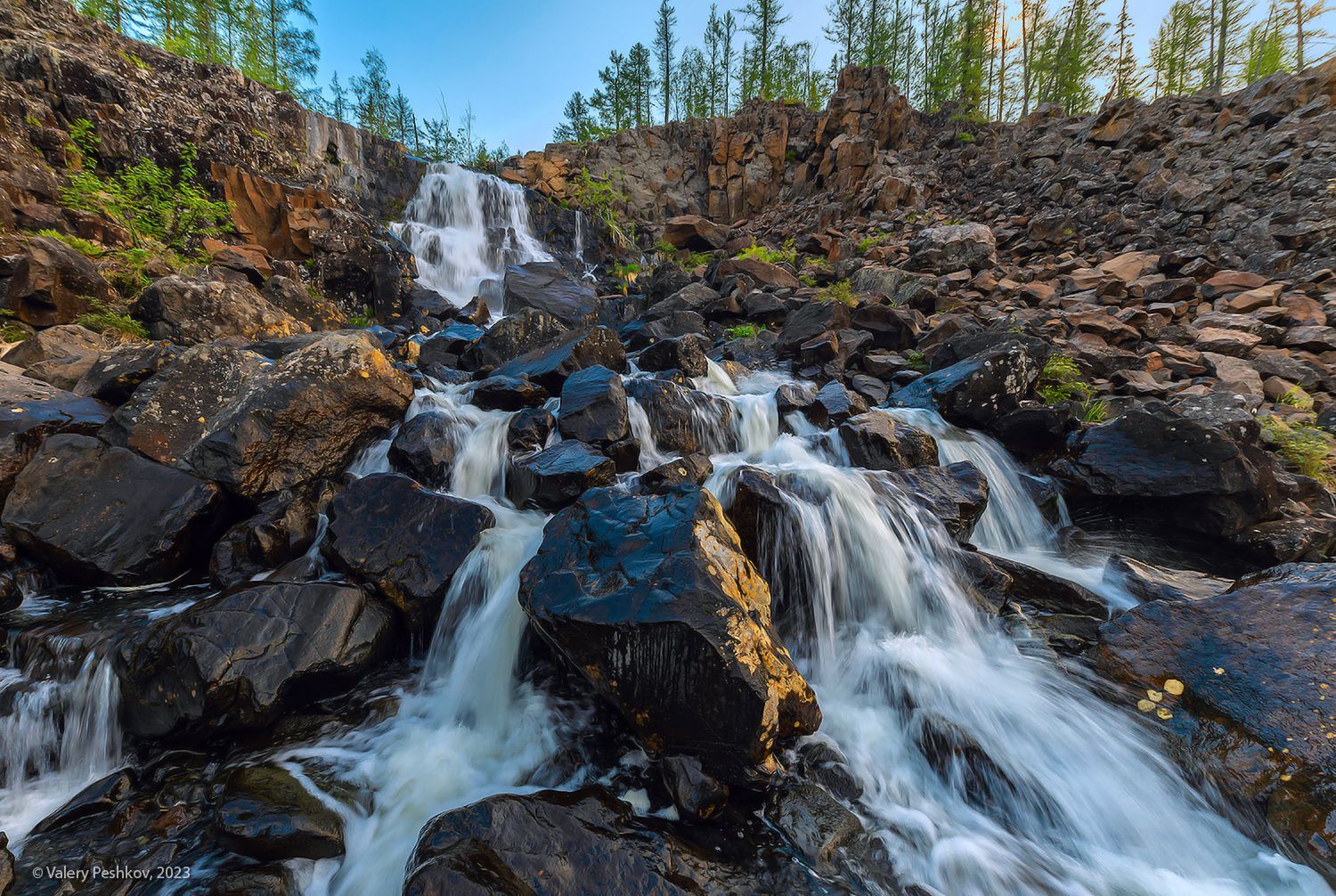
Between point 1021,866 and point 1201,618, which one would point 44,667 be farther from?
point 1201,618

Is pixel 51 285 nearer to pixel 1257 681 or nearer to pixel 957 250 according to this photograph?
pixel 1257 681

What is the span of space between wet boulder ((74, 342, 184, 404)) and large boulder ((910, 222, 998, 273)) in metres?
15.0

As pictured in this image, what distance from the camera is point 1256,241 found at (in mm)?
10523

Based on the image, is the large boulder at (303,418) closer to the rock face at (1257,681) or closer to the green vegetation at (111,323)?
the green vegetation at (111,323)

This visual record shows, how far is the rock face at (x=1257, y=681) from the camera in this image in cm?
245

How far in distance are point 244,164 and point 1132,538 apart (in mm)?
19129

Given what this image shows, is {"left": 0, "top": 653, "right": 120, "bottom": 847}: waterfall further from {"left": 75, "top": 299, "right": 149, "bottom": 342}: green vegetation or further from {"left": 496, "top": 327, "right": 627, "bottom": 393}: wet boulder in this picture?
{"left": 75, "top": 299, "right": 149, "bottom": 342}: green vegetation

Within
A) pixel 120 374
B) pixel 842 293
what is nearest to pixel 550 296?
pixel 842 293

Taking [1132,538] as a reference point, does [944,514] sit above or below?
above

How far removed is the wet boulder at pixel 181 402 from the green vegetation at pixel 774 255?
1444 cm

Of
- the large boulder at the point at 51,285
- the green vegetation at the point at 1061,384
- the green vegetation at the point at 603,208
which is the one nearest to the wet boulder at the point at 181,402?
the large boulder at the point at 51,285

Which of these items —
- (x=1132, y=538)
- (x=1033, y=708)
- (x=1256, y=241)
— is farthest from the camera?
(x=1256, y=241)

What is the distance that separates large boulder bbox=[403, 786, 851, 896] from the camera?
2074mm

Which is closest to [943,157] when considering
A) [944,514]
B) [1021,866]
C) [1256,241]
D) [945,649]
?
[1256,241]
